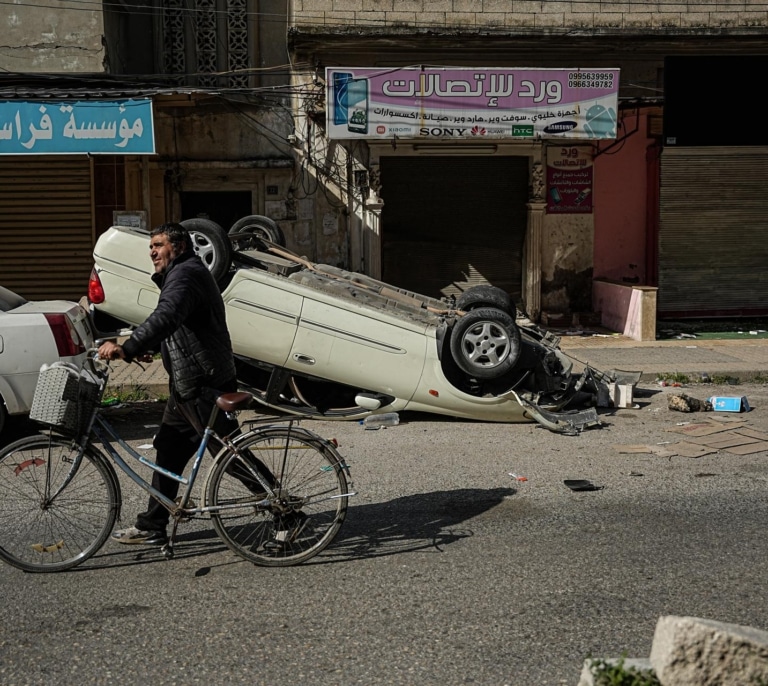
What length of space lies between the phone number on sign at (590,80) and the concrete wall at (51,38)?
6981mm

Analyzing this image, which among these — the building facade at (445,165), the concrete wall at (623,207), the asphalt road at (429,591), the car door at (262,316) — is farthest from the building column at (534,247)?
the asphalt road at (429,591)

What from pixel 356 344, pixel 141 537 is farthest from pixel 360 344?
pixel 141 537

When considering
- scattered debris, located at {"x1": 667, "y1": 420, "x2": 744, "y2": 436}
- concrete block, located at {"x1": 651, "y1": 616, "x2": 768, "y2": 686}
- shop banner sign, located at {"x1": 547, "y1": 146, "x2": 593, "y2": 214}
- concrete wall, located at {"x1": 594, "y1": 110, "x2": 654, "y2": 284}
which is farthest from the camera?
concrete wall, located at {"x1": 594, "y1": 110, "x2": 654, "y2": 284}

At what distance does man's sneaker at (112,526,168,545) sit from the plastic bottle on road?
3.82m

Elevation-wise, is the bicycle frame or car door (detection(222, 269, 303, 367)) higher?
car door (detection(222, 269, 303, 367))

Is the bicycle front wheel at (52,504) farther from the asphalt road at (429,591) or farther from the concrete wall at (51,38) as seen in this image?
the concrete wall at (51,38)

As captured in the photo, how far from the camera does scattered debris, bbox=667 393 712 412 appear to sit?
970 centimetres

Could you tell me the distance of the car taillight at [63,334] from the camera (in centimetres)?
810

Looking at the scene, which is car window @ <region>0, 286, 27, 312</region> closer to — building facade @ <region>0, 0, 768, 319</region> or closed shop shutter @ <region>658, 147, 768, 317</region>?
building facade @ <region>0, 0, 768, 319</region>

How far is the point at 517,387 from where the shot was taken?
9.20m

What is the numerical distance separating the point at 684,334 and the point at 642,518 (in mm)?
10077

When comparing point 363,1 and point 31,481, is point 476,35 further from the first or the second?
point 31,481

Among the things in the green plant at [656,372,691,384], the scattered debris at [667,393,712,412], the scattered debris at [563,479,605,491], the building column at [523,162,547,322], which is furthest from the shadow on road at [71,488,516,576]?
the building column at [523,162,547,322]

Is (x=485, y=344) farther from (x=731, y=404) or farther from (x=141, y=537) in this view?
(x=141, y=537)
